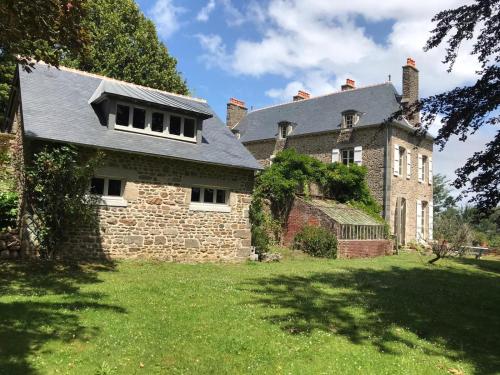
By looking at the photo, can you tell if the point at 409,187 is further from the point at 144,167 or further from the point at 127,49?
the point at 127,49

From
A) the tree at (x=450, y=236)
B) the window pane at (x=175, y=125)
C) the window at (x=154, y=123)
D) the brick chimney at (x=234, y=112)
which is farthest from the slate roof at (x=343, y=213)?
the brick chimney at (x=234, y=112)

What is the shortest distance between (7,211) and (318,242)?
1144 centimetres

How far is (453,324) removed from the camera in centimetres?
774

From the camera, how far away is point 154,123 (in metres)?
14.1

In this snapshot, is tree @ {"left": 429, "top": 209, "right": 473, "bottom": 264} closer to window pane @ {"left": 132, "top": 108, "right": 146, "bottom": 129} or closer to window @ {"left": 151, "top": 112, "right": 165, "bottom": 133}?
window @ {"left": 151, "top": 112, "right": 165, "bottom": 133}

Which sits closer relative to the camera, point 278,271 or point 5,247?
point 5,247

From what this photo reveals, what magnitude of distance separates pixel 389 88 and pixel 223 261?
16.9 meters

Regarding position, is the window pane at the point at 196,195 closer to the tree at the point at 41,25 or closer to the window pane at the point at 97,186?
the window pane at the point at 97,186

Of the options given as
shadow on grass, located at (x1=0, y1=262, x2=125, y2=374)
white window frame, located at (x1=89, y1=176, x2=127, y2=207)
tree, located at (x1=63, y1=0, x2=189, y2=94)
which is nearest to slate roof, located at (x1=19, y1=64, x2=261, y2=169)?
white window frame, located at (x1=89, y1=176, x2=127, y2=207)

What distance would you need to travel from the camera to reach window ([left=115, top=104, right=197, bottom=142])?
44.5 feet

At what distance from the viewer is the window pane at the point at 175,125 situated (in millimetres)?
14453

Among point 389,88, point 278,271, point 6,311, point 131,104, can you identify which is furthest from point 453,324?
point 389,88

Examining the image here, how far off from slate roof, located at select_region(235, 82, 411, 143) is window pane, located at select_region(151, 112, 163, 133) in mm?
13306

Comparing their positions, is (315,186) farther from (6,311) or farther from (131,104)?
(6,311)
